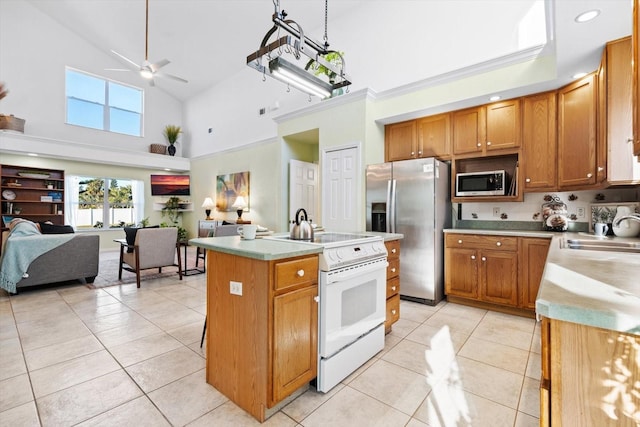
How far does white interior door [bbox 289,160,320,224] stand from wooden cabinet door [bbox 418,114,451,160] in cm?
220

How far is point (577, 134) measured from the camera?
2.93 metres

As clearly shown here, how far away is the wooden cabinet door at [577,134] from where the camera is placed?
2.80 m

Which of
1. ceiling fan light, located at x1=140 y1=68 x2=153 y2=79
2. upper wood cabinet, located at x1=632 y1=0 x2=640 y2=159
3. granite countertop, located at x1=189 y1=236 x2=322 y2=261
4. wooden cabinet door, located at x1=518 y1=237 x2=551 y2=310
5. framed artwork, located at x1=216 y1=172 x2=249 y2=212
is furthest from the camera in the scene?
framed artwork, located at x1=216 y1=172 x2=249 y2=212

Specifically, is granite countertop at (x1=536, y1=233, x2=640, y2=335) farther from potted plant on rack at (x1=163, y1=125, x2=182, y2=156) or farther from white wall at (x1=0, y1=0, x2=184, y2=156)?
potted plant on rack at (x1=163, y1=125, x2=182, y2=156)

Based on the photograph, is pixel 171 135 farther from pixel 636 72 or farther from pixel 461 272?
pixel 636 72

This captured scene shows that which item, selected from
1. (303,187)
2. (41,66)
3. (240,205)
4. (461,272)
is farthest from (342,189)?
(41,66)

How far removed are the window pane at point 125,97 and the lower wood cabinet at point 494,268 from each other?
29.8 ft

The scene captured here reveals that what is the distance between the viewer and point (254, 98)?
6.95 m

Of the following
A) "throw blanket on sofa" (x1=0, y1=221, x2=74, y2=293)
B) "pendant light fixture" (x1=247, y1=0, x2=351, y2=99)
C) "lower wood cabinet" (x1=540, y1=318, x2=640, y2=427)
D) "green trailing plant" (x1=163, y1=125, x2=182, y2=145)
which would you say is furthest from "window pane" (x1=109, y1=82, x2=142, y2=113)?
"lower wood cabinet" (x1=540, y1=318, x2=640, y2=427)

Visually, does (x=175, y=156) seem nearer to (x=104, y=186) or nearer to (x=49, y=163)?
(x=104, y=186)

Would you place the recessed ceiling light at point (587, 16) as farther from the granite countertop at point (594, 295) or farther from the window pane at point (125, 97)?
the window pane at point (125, 97)

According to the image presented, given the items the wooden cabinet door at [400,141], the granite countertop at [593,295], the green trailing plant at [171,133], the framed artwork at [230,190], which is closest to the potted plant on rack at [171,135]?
the green trailing plant at [171,133]

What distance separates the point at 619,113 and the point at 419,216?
194 cm

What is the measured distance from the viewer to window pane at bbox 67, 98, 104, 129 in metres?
7.27
